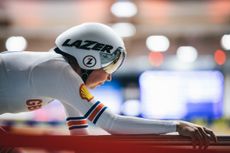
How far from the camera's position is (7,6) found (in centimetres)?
1330

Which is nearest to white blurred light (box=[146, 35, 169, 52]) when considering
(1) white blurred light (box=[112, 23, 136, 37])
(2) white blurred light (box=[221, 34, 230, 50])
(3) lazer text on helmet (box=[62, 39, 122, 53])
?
(1) white blurred light (box=[112, 23, 136, 37])

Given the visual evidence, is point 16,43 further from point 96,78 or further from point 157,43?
point 96,78

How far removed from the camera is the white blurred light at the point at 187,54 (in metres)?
16.0

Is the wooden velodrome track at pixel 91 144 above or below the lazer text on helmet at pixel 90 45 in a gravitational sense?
below

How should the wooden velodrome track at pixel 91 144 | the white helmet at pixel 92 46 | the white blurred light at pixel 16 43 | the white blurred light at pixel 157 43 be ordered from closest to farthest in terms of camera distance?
the wooden velodrome track at pixel 91 144 < the white helmet at pixel 92 46 < the white blurred light at pixel 16 43 < the white blurred light at pixel 157 43

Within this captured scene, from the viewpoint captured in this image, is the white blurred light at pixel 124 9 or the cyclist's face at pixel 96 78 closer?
the cyclist's face at pixel 96 78

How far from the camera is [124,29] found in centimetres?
1520

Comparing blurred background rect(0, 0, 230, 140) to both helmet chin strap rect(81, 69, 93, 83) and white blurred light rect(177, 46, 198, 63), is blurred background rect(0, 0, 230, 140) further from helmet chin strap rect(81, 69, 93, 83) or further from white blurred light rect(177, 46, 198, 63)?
helmet chin strap rect(81, 69, 93, 83)

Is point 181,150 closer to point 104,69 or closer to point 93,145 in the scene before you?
point 93,145

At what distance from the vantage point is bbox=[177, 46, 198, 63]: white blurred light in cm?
1597

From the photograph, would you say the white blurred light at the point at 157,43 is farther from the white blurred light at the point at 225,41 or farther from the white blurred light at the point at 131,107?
the white blurred light at the point at 131,107

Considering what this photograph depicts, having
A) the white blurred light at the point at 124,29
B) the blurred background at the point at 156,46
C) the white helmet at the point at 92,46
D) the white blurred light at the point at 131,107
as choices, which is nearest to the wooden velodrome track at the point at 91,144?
the white helmet at the point at 92,46

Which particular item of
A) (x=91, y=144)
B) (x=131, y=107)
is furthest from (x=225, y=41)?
(x=91, y=144)

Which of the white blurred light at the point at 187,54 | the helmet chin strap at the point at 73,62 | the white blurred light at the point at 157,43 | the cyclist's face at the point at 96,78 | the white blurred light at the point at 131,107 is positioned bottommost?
the white blurred light at the point at 131,107
